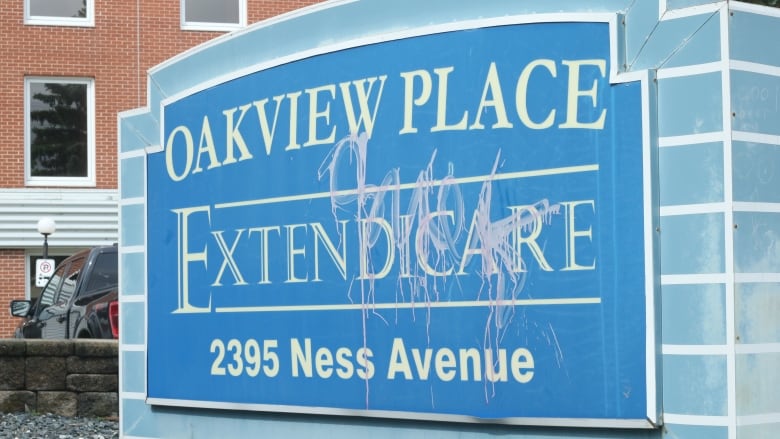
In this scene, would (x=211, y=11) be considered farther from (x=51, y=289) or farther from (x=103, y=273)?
(x=103, y=273)

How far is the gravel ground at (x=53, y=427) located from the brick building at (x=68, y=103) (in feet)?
48.0

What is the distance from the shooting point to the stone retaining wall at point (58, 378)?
11094 mm

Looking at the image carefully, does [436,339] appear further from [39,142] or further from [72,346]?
[39,142]

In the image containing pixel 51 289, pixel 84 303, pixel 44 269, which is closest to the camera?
pixel 84 303

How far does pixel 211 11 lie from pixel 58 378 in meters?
16.2

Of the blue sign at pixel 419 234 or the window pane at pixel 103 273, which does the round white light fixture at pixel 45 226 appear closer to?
the window pane at pixel 103 273

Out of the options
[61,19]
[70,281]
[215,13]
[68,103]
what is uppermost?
[215,13]

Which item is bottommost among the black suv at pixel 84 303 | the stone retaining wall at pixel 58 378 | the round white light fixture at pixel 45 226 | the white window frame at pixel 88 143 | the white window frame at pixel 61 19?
the stone retaining wall at pixel 58 378

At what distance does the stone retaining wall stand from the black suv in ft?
3.72

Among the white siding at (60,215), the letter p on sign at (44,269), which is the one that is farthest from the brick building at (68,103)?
the letter p on sign at (44,269)

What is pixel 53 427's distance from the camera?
1055cm

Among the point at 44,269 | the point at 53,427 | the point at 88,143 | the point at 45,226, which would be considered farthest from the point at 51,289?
the point at 88,143

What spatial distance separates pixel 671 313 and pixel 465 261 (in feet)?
3.18

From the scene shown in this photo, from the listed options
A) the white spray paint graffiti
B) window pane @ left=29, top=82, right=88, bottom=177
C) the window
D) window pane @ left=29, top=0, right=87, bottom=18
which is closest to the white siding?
window pane @ left=29, top=82, right=88, bottom=177
